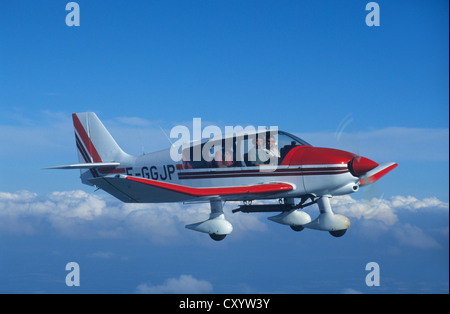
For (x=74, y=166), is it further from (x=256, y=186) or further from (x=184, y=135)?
(x=256, y=186)

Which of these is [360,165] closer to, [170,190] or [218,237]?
[218,237]

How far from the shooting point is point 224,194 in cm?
1547

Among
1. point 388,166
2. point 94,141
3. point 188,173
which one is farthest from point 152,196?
point 388,166

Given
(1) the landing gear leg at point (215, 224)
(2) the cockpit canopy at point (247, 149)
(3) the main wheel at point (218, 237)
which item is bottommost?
(3) the main wheel at point (218, 237)

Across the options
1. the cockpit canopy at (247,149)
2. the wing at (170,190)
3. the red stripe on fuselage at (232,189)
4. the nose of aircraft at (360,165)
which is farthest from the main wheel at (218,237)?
the nose of aircraft at (360,165)

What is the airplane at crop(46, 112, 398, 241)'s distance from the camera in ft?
48.8

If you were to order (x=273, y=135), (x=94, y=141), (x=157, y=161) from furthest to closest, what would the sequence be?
(x=94, y=141) < (x=157, y=161) < (x=273, y=135)

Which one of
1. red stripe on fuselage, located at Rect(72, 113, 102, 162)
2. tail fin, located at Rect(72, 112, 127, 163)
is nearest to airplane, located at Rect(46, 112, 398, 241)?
tail fin, located at Rect(72, 112, 127, 163)

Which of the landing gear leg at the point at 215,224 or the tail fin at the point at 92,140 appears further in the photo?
the tail fin at the point at 92,140

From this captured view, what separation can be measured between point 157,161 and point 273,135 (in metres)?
4.32

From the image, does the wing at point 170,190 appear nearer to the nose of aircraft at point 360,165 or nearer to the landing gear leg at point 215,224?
the landing gear leg at point 215,224

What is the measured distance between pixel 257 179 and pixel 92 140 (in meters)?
→ 7.59

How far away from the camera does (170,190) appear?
14883 millimetres

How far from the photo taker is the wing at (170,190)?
14719 millimetres
